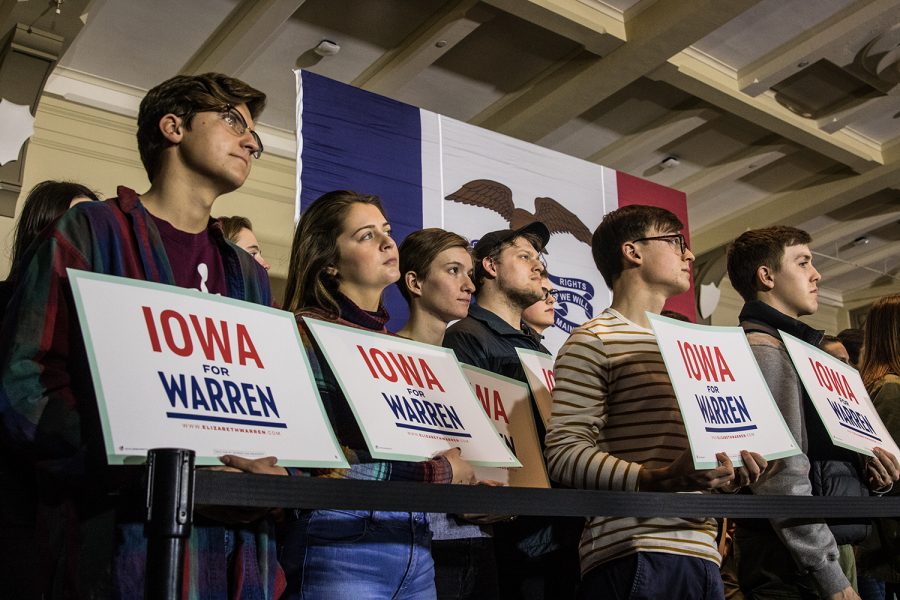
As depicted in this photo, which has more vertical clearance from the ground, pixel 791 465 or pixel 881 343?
pixel 881 343

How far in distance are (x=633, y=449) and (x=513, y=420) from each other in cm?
38

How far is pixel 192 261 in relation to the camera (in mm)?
1503

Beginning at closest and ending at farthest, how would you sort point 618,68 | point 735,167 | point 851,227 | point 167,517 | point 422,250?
point 167,517 < point 422,250 < point 618,68 < point 735,167 < point 851,227

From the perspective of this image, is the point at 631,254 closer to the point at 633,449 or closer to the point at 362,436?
the point at 633,449

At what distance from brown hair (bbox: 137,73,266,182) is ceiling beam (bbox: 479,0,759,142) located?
4726mm

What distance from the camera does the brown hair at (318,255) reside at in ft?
6.47

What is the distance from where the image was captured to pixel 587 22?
19.9 feet

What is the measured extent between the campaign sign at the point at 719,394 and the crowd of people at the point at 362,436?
1.9 inches

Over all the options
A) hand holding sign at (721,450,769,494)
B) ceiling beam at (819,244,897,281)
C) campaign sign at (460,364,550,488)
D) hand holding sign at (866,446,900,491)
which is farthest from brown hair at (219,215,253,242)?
ceiling beam at (819,244,897,281)

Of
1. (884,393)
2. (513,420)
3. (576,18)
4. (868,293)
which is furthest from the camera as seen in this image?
(868,293)

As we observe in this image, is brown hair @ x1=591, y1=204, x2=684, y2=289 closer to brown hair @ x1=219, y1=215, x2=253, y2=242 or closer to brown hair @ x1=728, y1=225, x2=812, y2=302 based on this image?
brown hair @ x1=728, y1=225, x2=812, y2=302

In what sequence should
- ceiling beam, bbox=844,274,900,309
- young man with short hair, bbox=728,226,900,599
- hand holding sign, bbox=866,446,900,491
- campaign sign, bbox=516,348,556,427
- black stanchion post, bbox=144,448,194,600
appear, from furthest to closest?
ceiling beam, bbox=844,274,900,309
campaign sign, bbox=516,348,556,427
hand holding sign, bbox=866,446,900,491
young man with short hair, bbox=728,226,900,599
black stanchion post, bbox=144,448,194,600

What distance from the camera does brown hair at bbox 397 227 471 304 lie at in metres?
2.45

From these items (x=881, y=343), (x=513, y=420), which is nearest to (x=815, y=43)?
(x=881, y=343)
